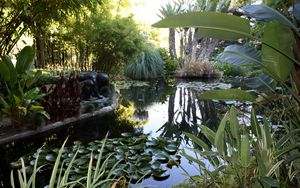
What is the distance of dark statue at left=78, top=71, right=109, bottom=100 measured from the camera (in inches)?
233

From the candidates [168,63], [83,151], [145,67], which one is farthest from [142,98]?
[168,63]

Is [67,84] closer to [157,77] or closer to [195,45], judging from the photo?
[157,77]

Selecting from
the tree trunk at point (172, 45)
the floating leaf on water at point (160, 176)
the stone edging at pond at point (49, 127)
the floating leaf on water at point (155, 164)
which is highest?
the tree trunk at point (172, 45)

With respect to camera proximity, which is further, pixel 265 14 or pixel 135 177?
pixel 135 177

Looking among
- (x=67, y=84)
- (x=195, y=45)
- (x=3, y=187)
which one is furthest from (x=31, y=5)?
(x=195, y=45)

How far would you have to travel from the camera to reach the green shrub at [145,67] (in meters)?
12.5

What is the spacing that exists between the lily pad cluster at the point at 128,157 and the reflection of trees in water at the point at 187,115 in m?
0.71

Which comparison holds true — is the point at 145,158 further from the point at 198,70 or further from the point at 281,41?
the point at 198,70

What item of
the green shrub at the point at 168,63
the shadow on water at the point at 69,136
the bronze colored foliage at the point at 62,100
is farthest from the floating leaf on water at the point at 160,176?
the green shrub at the point at 168,63

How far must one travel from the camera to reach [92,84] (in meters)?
6.11

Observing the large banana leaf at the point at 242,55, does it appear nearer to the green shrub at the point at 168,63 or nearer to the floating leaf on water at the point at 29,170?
the floating leaf on water at the point at 29,170

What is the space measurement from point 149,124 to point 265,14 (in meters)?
3.59

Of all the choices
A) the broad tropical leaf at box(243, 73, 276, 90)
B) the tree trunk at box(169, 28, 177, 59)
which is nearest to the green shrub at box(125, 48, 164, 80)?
the tree trunk at box(169, 28, 177, 59)

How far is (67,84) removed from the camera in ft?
15.9
